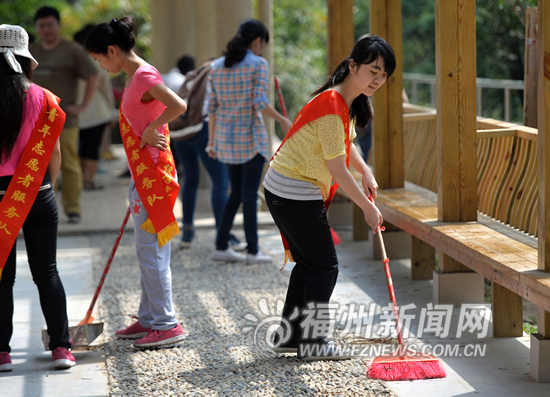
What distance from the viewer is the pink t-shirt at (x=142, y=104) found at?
12.6ft

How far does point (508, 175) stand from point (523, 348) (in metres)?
→ 1.19

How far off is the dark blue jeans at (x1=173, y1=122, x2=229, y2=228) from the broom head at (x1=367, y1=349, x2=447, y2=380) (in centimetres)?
305

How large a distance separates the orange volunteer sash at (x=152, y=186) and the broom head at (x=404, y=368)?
1274 millimetres

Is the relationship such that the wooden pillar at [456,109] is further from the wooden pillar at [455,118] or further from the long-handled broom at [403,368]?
the long-handled broom at [403,368]

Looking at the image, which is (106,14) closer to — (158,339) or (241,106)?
(241,106)

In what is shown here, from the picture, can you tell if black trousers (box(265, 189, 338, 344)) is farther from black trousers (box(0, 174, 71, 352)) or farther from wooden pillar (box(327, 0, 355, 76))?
wooden pillar (box(327, 0, 355, 76))

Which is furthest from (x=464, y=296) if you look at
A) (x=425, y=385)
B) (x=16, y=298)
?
(x=16, y=298)

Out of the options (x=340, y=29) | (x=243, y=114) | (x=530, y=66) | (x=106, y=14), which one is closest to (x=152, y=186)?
(x=243, y=114)

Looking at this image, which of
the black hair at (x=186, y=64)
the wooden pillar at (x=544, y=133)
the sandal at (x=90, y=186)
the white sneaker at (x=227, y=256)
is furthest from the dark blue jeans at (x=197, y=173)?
the sandal at (x=90, y=186)

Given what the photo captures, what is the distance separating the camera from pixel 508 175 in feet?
15.3

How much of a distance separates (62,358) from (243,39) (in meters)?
2.75

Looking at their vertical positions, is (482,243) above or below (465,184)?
below

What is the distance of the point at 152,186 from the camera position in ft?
12.9

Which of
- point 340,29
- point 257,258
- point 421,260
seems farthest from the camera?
point 340,29
